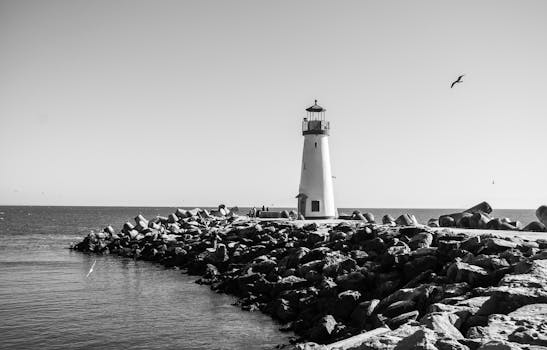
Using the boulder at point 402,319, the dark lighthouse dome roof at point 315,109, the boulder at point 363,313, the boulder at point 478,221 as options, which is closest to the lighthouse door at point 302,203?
the dark lighthouse dome roof at point 315,109

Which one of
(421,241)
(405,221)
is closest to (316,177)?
(405,221)

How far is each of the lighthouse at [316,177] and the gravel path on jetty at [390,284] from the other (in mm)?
7976

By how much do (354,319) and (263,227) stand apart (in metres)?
16.7

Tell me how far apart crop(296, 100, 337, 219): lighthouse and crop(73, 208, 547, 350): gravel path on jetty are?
26.2ft

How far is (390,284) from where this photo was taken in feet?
49.5

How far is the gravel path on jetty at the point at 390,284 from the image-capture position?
808 cm

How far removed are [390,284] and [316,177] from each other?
22148 mm

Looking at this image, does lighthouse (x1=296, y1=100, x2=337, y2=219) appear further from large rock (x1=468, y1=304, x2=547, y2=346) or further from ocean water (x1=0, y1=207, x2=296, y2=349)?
large rock (x1=468, y1=304, x2=547, y2=346)

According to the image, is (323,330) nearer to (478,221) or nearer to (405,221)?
(405,221)

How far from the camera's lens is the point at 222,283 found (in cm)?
2234

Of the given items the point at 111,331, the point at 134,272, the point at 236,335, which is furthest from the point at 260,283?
the point at 134,272

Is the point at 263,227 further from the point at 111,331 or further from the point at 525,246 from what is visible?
the point at 525,246

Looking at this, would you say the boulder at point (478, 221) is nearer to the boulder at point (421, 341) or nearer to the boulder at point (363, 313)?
the boulder at point (363, 313)

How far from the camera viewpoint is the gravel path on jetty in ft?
26.5
